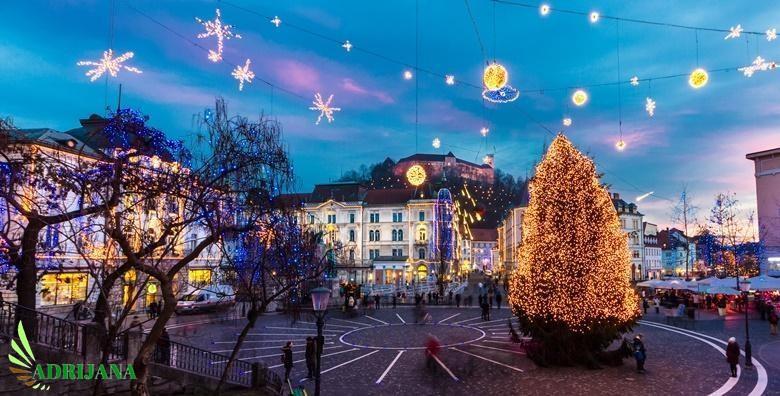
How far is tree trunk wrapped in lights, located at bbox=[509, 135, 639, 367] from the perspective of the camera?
61.8 ft

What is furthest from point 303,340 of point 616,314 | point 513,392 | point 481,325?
point 616,314

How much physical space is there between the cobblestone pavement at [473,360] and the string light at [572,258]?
2.00 meters

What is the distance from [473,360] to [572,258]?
5.88 meters

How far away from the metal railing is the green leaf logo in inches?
22.3

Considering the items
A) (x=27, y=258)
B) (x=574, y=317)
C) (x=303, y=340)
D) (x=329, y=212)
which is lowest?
(x=303, y=340)

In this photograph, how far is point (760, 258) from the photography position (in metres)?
52.2

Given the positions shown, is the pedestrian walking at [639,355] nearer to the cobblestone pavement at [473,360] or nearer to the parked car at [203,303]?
the cobblestone pavement at [473,360]

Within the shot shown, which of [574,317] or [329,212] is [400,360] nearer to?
[574,317]

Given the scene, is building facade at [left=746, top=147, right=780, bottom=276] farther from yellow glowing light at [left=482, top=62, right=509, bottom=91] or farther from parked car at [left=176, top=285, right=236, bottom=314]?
parked car at [left=176, top=285, right=236, bottom=314]

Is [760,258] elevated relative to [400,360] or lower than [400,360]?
elevated

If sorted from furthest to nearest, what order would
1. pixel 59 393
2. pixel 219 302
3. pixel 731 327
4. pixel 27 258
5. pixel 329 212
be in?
pixel 329 212
pixel 219 302
pixel 731 327
pixel 59 393
pixel 27 258

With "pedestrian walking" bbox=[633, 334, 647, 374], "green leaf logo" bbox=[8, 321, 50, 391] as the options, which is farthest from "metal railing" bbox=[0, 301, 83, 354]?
"pedestrian walking" bbox=[633, 334, 647, 374]

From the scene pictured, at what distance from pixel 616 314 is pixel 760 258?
44.9m

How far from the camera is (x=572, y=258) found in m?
19.0
